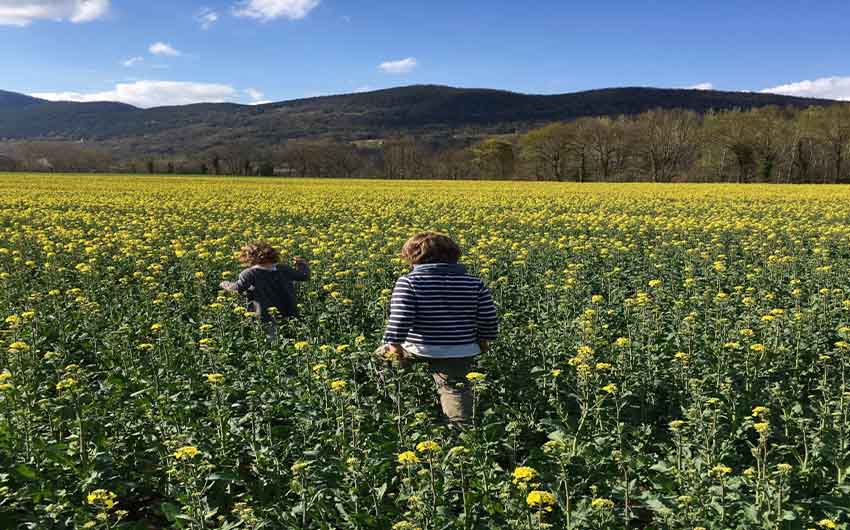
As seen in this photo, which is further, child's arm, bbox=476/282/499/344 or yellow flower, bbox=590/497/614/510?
child's arm, bbox=476/282/499/344

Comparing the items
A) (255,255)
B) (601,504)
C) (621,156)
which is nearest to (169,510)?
(601,504)

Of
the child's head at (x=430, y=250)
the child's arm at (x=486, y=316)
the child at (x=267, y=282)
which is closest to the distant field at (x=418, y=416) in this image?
the child at (x=267, y=282)

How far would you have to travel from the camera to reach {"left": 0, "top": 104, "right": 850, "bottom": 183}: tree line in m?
66.9

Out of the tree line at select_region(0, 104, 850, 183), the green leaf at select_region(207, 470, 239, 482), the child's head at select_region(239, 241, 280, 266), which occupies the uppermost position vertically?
the tree line at select_region(0, 104, 850, 183)

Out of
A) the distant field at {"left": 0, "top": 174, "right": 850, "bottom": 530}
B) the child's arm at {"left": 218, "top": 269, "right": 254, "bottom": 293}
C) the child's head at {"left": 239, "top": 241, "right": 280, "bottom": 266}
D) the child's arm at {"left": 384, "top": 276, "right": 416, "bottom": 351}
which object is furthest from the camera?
the child's head at {"left": 239, "top": 241, "right": 280, "bottom": 266}

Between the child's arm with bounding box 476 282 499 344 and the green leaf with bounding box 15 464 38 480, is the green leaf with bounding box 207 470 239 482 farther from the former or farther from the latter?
the child's arm with bounding box 476 282 499 344

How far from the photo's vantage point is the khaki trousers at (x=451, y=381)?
531cm

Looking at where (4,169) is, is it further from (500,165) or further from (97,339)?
(97,339)

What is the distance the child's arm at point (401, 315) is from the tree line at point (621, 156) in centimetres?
7014

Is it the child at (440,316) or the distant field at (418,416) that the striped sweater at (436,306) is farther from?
the distant field at (418,416)

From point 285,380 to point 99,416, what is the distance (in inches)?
60.7

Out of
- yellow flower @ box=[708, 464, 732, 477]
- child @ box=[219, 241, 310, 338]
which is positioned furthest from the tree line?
yellow flower @ box=[708, 464, 732, 477]

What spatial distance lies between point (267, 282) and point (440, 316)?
3055 mm

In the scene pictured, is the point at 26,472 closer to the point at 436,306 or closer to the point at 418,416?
the point at 418,416
